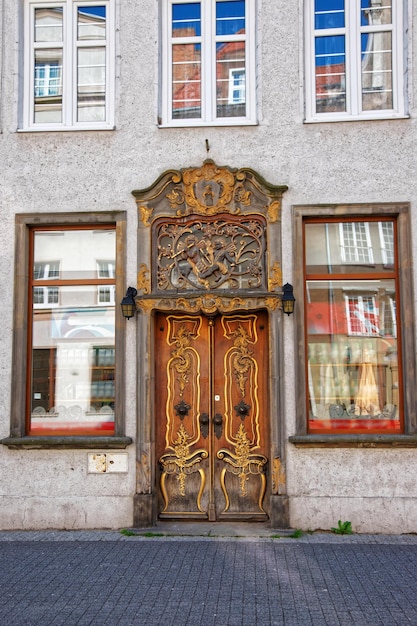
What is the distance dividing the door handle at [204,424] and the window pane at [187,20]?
4805mm

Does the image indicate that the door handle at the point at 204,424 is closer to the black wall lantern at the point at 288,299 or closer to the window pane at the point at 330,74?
the black wall lantern at the point at 288,299

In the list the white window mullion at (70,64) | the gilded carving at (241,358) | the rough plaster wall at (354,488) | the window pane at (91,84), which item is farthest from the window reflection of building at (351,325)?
the white window mullion at (70,64)

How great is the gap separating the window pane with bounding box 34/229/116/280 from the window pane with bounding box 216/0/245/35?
295 cm

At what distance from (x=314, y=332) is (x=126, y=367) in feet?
7.59

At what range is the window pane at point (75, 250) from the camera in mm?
9047

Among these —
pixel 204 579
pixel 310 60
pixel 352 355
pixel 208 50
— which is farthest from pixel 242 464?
pixel 208 50

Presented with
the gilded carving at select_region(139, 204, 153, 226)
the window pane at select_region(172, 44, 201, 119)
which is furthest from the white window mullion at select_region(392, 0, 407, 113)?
the gilded carving at select_region(139, 204, 153, 226)

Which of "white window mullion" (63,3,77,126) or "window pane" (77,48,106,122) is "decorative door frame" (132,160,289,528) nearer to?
"window pane" (77,48,106,122)

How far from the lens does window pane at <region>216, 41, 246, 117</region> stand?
29.8 feet

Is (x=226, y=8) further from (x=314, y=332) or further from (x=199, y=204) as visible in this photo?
(x=314, y=332)

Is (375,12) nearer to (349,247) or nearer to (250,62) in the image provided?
(250,62)

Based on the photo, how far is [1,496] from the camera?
8.62 metres

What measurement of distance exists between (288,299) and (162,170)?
2233mm

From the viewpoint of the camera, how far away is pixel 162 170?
8.91 metres
